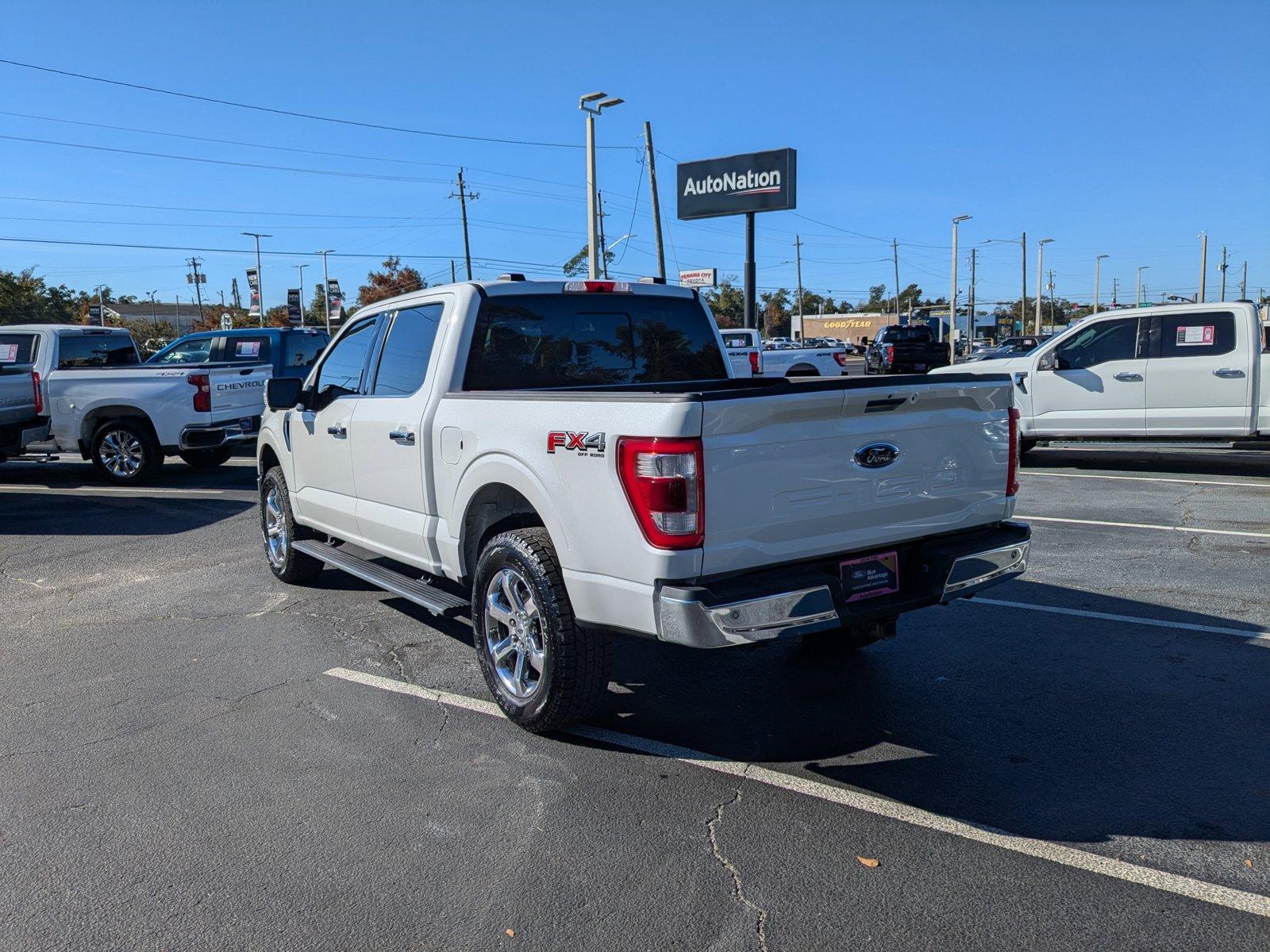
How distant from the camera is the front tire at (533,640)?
4129 mm

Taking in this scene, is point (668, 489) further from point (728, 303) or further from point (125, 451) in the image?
point (728, 303)

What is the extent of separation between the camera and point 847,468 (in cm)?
398

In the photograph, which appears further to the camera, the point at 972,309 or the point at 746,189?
the point at 972,309

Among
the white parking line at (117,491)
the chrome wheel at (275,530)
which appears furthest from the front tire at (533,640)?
the white parking line at (117,491)

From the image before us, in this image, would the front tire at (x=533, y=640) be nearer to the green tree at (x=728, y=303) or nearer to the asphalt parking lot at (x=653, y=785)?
the asphalt parking lot at (x=653, y=785)

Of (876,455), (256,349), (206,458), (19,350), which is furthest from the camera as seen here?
(256,349)

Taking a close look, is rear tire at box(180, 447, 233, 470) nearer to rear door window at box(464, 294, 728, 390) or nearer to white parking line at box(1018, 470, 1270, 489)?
rear door window at box(464, 294, 728, 390)

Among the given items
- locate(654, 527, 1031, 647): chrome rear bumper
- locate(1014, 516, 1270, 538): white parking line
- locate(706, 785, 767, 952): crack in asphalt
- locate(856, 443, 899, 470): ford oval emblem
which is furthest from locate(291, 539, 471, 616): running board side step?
locate(1014, 516, 1270, 538): white parking line

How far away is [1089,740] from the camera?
14.1ft

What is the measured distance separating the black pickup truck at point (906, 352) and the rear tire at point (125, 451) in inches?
1042

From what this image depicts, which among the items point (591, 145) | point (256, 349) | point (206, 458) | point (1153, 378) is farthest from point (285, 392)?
point (591, 145)

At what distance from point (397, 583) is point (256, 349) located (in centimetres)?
1118

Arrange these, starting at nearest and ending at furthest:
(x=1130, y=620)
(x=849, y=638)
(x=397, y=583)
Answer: (x=849, y=638) < (x=397, y=583) < (x=1130, y=620)

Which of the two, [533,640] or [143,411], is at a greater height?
[143,411]
